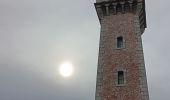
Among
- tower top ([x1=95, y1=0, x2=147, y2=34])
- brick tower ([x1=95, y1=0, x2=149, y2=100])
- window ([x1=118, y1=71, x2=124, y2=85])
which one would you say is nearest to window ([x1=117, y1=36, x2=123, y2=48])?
brick tower ([x1=95, y1=0, x2=149, y2=100])

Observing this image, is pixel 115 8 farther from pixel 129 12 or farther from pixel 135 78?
pixel 135 78

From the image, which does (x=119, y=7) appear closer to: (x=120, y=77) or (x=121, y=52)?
(x=121, y=52)

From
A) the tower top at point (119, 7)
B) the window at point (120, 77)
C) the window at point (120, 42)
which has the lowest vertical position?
the window at point (120, 77)

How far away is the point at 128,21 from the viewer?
27.5 meters

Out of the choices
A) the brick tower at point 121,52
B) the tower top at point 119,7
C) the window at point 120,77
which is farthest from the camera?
the tower top at point 119,7

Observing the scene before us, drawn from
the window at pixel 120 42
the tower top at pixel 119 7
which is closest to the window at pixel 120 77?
the window at pixel 120 42

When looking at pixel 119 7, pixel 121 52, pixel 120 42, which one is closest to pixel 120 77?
pixel 121 52

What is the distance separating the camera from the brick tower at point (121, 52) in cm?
2355

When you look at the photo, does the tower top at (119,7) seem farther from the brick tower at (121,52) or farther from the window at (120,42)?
the window at (120,42)

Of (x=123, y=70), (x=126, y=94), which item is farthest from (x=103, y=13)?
(x=126, y=94)

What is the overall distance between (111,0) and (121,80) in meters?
8.67

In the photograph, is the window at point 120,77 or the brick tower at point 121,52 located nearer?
the brick tower at point 121,52

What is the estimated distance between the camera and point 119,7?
28406 millimetres

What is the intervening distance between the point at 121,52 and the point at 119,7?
523 cm
